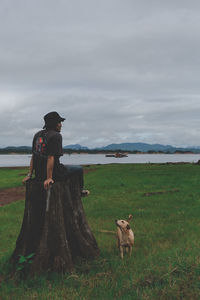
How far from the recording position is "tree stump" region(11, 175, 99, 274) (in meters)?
5.99

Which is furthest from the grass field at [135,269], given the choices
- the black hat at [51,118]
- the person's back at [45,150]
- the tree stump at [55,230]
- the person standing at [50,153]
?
the black hat at [51,118]

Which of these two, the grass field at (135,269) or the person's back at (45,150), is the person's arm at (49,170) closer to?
the person's back at (45,150)

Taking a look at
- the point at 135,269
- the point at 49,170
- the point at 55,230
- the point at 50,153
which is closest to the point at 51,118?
the point at 50,153

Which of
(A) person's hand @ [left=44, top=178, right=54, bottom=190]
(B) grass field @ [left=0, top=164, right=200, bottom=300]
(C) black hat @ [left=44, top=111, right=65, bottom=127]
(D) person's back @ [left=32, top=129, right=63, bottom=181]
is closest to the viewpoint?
(B) grass field @ [left=0, top=164, right=200, bottom=300]

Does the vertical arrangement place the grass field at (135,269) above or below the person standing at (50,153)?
below

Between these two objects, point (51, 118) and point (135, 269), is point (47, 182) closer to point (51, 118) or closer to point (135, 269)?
point (51, 118)

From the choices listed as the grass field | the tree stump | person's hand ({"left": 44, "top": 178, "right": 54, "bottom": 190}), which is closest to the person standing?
person's hand ({"left": 44, "top": 178, "right": 54, "bottom": 190})

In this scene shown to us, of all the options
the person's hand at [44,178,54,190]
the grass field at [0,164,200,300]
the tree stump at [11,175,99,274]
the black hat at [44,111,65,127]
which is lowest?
the grass field at [0,164,200,300]

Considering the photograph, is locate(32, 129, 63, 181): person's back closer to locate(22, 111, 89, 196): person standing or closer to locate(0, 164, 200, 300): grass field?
locate(22, 111, 89, 196): person standing

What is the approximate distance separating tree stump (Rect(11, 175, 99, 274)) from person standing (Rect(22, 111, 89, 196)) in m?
0.21

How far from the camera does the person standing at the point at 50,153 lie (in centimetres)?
586

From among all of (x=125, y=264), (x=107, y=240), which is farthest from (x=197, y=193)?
(x=125, y=264)

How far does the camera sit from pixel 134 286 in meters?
5.16

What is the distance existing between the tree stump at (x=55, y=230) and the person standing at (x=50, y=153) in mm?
208
